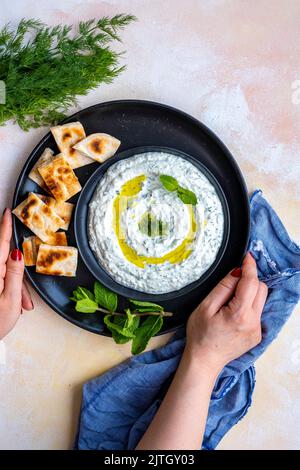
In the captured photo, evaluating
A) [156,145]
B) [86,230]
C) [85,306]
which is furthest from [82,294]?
[156,145]

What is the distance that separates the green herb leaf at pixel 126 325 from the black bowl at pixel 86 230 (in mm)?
99

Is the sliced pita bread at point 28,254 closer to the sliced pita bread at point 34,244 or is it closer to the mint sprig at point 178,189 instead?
the sliced pita bread at point 34,244

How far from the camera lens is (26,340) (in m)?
2.61

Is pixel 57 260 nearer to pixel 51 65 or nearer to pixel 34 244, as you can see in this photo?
pixel 34 244

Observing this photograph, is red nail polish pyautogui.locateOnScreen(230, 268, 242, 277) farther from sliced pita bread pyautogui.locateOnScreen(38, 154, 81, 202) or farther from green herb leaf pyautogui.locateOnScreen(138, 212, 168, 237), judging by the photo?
sliced pita bread pyautogui.locateOnScreen(38, 154, 81, 202)

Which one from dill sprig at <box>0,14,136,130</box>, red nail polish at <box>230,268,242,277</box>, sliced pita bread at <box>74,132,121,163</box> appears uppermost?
dill sprig at <box>0,14,136,130</box>

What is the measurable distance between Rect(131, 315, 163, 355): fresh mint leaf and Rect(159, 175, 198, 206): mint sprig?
1.83 ft

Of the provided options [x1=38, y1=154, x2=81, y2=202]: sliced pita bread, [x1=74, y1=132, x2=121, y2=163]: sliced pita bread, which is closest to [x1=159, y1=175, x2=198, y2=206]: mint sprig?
[x1=74, y1=132, x2=121, y2=163]: sliced pita bread

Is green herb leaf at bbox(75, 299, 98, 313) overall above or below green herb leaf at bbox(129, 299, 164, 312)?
below

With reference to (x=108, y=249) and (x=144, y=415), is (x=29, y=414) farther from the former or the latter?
(x=108, y=249)

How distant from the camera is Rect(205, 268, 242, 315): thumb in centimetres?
234

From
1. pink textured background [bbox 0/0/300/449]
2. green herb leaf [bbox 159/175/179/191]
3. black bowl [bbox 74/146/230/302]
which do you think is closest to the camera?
green herb leaf [bbox 159/175/179/191]

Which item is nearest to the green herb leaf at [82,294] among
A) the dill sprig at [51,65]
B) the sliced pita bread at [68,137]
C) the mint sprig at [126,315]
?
the mint sprig at [126,315]
